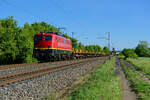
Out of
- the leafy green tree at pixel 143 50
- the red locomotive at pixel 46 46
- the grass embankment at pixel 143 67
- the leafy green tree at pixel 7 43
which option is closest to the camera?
the grass embankment at pixel 143 67

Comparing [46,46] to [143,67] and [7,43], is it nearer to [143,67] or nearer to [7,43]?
[7,43]

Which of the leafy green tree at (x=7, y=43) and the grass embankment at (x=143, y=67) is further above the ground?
the leafy green tree at (x=7, y=43)

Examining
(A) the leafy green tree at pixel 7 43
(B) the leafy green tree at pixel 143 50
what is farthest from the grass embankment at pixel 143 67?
(B) the leafy green tree at pixel 143 50

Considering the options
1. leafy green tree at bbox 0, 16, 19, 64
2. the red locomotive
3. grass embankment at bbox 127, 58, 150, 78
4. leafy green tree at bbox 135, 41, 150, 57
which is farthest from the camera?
leafy green tree at bbox 135, 41, 150, 57

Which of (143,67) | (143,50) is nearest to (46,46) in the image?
(143,67)

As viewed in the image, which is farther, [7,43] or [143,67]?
[143,67]

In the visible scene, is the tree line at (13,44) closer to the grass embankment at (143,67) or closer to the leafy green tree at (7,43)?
the leafy green tree at (7,43)

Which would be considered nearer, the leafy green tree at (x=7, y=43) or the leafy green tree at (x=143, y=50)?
the leafy green tree at (x=7, y=43)

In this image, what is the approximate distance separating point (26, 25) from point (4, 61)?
19.2 meters

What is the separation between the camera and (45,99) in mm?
7051

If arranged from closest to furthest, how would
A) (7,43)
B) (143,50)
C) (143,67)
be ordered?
(7,43) → (143,67) → (143,50)

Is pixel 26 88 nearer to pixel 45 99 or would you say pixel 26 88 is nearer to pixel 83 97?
pixel 45 99

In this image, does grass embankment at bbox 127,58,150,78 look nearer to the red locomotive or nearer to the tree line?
the red locomotive

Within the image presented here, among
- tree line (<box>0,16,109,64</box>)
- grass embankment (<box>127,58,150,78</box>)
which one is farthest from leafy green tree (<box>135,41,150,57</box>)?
tree line (<box>0,16,109,64</box>)
